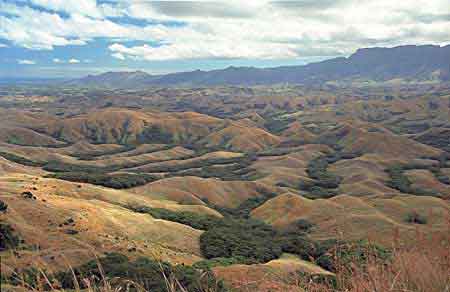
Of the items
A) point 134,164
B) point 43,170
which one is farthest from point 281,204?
point 134,164

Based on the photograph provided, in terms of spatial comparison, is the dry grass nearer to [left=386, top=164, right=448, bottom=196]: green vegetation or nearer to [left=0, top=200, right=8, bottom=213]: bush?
[left=0, top=200, right=8, bottom=213]: bush

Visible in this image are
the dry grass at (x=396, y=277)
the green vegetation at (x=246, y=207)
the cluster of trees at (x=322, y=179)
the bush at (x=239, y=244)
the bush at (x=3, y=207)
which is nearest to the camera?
the dry grass at (x=396, y=277)

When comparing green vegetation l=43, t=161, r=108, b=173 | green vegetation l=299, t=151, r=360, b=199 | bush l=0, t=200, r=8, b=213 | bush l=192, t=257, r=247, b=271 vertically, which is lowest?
green vegetation l=299, t=151, r=360, b=199

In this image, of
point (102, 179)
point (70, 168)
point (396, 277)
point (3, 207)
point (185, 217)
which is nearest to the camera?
point (396, 277)

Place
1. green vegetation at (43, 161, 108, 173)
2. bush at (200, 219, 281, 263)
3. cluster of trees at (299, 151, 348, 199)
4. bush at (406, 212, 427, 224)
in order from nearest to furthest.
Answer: bush at (200, 219, 281, 263) < bush at (406, 212, 427, 224) < cluster of trees at (299, 151, 348, 199) < green vegetation at (43, 161, 108, 173)

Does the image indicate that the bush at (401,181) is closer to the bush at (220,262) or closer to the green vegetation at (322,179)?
the green vegetation at (322,179)

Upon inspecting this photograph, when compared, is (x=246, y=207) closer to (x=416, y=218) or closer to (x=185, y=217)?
(x=185, y=217)

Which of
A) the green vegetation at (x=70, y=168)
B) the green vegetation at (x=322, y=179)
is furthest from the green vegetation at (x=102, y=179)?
the green vegetation at (x=322, y=179)

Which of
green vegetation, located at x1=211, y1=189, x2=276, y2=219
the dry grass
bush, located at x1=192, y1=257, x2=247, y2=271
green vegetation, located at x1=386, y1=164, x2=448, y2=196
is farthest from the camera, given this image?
green vegetation, located at x1=386, y1=164, x2=448, y2=196

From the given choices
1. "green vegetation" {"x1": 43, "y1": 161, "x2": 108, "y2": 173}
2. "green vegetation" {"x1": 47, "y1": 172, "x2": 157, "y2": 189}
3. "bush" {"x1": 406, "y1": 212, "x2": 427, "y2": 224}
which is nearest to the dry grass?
"bush" {"x1": 406, "y1": 212, "x2": 427, "y2": 224}

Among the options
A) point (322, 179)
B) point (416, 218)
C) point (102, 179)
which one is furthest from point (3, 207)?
point (322, 179)

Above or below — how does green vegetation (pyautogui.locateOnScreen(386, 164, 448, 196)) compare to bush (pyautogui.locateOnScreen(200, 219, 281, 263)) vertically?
below

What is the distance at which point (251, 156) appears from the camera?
19488 cm

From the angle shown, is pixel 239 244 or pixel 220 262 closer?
pixel 220 262
